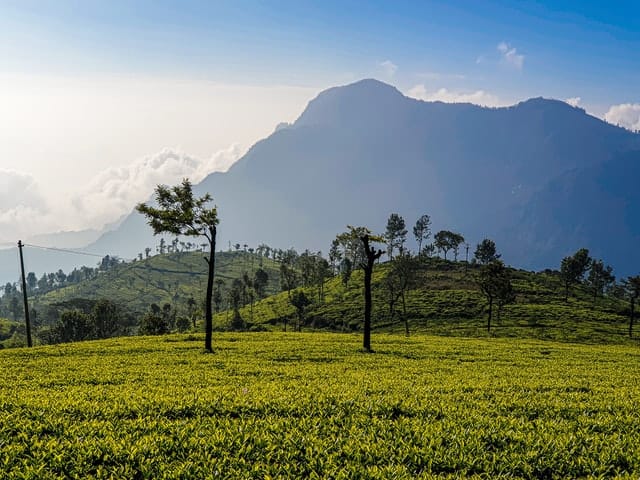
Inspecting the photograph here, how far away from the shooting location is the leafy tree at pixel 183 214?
121 ft

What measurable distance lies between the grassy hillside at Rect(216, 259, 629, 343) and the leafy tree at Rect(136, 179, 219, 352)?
225 ft

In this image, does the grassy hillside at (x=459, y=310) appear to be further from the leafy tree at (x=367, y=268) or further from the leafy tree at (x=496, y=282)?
the leafy tree at (x=367, y=268)

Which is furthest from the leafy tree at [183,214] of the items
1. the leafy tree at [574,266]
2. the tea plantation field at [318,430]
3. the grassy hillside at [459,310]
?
the leafy tree at [574,266]

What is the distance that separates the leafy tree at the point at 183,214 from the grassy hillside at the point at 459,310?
225ft

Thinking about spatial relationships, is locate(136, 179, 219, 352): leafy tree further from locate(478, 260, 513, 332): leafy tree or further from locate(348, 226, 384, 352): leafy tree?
locate(478, 260, 513, 332): leafy tree

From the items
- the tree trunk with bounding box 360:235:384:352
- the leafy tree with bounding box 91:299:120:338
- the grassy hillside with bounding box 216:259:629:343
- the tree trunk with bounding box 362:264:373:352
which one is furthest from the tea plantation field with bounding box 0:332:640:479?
the leafy tree with bounding box 91:299:120:338

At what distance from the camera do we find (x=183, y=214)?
36.9 meters

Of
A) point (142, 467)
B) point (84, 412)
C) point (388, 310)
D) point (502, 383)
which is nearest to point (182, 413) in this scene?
point (84, 412)

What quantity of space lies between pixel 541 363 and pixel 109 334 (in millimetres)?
124283

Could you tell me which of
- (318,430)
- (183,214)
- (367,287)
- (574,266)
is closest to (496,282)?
(367,287)

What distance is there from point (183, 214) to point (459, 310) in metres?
94.0

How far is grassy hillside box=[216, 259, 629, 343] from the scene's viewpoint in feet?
313

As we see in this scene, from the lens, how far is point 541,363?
33.2 meters

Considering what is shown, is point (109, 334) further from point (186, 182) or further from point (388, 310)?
point (186, 182)
